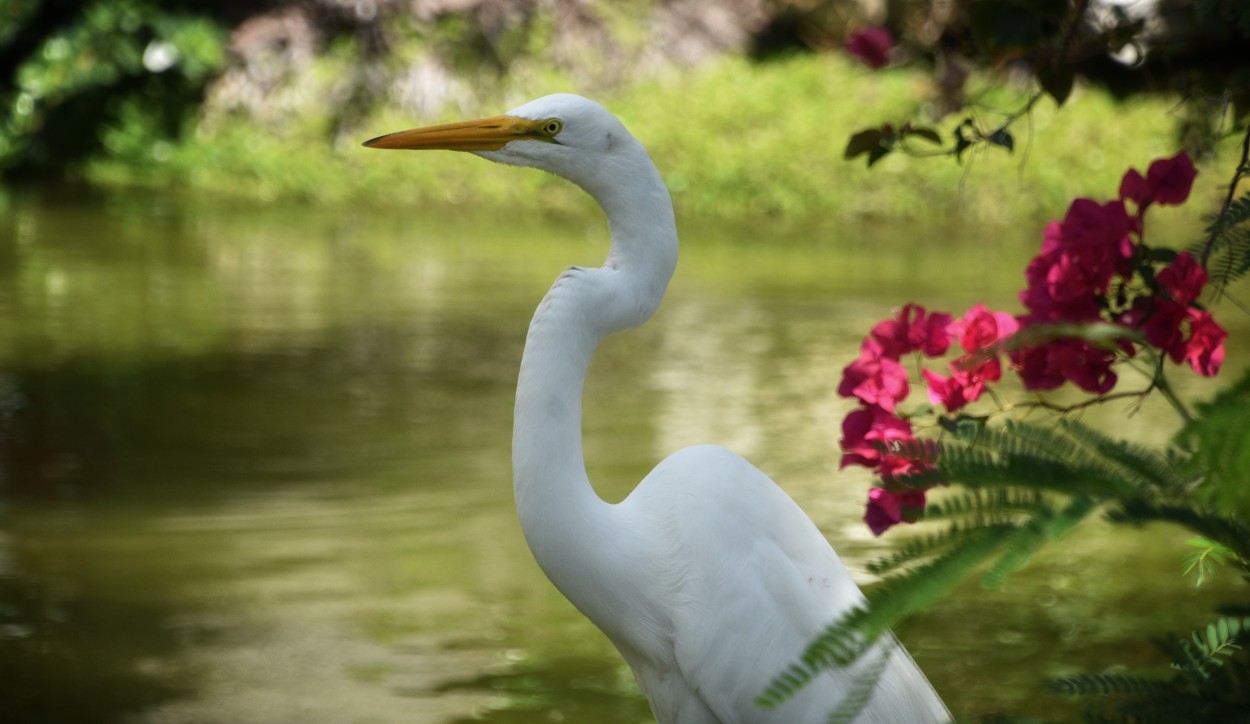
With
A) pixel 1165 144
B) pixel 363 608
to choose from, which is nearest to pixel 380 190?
pixel 1165 144

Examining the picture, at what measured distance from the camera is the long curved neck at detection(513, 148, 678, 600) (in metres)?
2.04

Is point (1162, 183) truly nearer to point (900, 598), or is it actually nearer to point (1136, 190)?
point (1136, 190)

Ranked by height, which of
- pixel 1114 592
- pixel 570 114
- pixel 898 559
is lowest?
pixel 1114 592

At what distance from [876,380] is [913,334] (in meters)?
0.11

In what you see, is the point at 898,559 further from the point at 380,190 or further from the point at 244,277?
the point at 380,190

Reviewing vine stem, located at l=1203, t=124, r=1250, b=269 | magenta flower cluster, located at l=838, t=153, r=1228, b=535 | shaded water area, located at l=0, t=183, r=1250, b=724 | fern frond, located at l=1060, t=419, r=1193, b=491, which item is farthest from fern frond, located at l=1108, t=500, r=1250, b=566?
shaded water area, located at l=0, t=183, r=1250, b=724

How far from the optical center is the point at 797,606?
84.1 inches

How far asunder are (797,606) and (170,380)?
4.06 m

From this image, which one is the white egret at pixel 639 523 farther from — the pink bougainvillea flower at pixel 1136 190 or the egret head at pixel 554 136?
the pink bougainvillea flower at pixel 1136 190

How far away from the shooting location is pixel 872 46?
2684 millimetres

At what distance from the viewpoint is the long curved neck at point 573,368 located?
6.69 feet

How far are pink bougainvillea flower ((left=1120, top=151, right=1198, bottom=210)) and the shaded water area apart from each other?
103 centimetres

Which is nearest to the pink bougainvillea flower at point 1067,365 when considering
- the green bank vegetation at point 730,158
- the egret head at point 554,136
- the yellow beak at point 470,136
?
the egret head at point 554,136

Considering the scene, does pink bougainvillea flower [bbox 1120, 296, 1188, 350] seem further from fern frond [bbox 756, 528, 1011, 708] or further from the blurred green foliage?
the blurred green foliage
